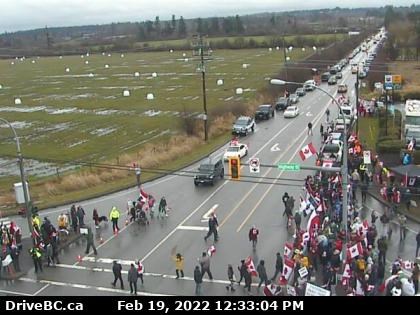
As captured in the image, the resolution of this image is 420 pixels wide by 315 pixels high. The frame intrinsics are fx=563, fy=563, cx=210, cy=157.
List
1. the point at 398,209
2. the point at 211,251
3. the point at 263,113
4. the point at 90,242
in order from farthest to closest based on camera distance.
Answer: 1. the point at 263,113
2. the point at 398,209
3. the point at 90,242
4. the point at 211,251

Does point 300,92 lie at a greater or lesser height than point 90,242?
lesser

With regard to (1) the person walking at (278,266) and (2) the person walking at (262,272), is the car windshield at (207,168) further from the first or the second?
(2) the person walking at (262,272)

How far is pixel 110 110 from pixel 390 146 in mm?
40286

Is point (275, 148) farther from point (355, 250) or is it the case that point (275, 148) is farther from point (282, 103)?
point (355, 250)

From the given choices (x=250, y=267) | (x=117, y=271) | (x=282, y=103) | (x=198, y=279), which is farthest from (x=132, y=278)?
(x=282, y=103)

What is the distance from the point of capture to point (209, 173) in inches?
1363

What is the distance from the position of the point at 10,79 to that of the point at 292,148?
86.9 m

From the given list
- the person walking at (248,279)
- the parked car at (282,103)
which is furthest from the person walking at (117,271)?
the parked car at (282,103)

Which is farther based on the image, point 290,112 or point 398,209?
point 290,112

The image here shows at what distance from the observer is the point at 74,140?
52094 millimetres

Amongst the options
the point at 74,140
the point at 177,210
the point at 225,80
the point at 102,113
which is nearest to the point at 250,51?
the point at 225,80

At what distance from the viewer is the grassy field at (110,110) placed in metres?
39.0

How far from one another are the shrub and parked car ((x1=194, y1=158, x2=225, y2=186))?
11233mm
